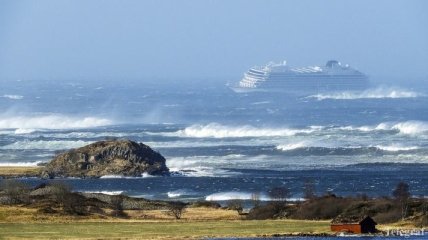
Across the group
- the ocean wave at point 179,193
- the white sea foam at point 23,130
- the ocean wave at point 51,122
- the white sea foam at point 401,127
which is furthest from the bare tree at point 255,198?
the ocean wave at point 51,122

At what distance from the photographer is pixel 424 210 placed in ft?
206

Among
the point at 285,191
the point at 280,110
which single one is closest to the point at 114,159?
the point at 285,191

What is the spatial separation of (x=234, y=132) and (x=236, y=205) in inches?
2154

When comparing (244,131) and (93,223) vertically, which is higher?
(244,131)

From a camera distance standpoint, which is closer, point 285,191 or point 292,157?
point 285,191

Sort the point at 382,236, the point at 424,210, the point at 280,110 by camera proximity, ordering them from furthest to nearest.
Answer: the point at 280,110 → the point at 424,210 → the point at 382,236

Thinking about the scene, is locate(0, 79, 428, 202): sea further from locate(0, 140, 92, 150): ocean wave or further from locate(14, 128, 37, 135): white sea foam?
locate(14, 128, 37, 135): white sea foam

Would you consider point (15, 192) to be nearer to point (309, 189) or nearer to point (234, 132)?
point (309, 189)

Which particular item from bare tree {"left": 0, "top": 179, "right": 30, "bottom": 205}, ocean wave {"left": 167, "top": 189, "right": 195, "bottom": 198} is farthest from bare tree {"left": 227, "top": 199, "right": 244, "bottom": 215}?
bare tree {"left": 0, "top": 179, "right": 30, "bottom": 205}

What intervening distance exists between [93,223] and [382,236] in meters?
13.1

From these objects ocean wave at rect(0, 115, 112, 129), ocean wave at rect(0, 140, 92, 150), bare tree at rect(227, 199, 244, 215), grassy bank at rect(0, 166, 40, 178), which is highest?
ocean wave at rect(0, 115, 112, 129)

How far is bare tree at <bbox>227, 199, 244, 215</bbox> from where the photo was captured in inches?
2761

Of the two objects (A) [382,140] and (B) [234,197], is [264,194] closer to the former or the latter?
(B) [234,197]

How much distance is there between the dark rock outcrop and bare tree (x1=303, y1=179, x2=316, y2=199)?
10997mm
